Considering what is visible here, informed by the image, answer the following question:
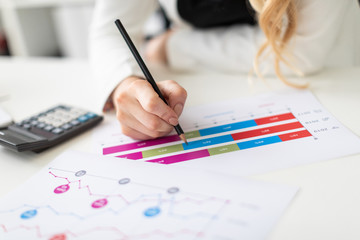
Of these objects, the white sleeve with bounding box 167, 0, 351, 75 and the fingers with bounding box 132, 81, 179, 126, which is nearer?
the fingers with bounding box 132, 81, 179, 126

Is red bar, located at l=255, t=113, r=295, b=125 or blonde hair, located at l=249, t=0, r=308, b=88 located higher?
blonde hair, located at l=249, t=0, r=308, b=88

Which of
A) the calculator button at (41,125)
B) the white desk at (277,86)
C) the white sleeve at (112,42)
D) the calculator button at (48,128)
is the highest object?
the white sleeve at (112,42)

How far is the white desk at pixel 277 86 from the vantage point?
243 mm

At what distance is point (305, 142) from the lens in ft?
1.12

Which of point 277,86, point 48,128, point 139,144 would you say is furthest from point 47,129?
point 277,86

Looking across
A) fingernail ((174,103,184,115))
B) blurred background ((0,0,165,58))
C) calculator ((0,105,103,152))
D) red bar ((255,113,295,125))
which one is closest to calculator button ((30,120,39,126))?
calculator ((0,105,103,152))

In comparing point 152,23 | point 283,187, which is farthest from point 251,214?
point 152,23

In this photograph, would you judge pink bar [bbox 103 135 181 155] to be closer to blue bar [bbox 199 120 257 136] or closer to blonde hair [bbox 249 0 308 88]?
blue bar [bbox 199 120 257 136]

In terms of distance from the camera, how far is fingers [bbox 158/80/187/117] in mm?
381

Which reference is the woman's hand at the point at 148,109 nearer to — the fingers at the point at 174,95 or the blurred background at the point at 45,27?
the fingers at the point at 174,95

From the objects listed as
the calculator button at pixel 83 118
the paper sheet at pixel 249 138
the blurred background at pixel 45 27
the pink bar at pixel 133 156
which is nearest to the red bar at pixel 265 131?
the paper sheet at pixel 249 138

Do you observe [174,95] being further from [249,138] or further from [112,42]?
[112,42]

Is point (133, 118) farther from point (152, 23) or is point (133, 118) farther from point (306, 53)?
point (152, 23)

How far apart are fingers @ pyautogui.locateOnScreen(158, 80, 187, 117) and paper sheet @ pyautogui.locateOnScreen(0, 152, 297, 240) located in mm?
87
